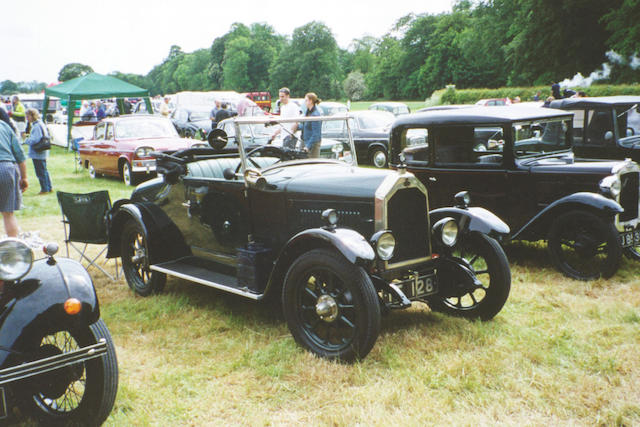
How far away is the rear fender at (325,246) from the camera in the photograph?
3.51 m

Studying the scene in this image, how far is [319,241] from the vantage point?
3.87 m

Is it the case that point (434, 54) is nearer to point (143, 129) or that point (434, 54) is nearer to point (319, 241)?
point (143, 129)

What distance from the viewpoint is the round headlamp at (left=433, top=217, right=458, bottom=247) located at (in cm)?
428

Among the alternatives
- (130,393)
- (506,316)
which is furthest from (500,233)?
(130,393)

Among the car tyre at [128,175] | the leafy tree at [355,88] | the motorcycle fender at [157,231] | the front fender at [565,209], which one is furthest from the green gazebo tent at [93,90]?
the leafy tree at [355,88]

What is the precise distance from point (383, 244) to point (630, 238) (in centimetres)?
318

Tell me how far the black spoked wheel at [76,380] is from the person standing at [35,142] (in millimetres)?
9271

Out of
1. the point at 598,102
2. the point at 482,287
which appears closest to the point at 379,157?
the point at 598,102

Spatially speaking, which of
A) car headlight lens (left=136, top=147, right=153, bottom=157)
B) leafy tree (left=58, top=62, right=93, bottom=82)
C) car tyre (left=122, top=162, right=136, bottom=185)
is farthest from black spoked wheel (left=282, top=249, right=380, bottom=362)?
leafy tree (left=58, top=62, right=93, bottom=82)

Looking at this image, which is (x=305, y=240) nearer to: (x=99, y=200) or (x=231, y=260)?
(x=231, y=260)

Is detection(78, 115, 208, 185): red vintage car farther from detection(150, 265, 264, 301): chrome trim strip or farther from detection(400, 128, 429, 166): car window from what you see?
detection(150, 265, 264, 301): chrome trim strip

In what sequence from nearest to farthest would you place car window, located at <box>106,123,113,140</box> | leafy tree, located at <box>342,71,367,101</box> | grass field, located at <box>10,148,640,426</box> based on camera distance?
grass field, located at <box>10,148,640,426</box>
car window, located at <box>106,123,113,140</box>
leafy tree, located at <box>342,71,367,101</box>

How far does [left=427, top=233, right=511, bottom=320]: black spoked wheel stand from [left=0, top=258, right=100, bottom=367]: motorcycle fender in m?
2.64

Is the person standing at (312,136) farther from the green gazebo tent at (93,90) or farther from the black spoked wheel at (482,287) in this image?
the green gazebo tent at (93,90)
